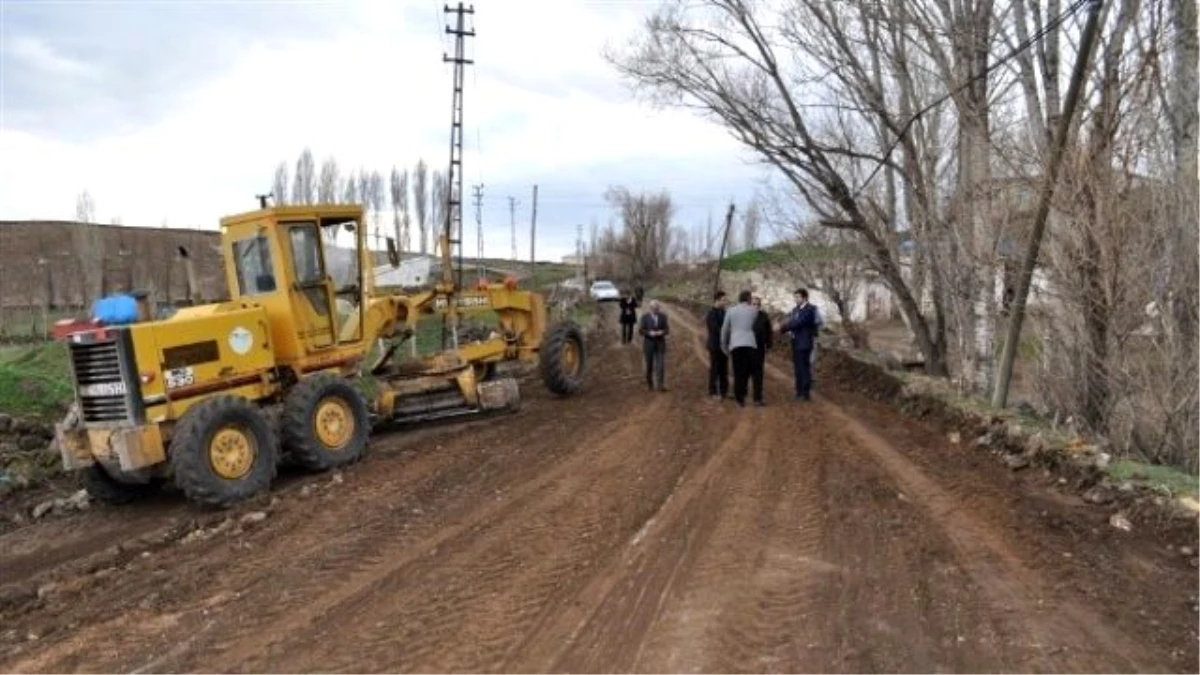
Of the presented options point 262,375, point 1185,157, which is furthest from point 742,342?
point 262,375

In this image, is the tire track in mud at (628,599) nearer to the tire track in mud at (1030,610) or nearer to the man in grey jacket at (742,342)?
the tire track in mud at (1030,610)

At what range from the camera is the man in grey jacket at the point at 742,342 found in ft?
48.3

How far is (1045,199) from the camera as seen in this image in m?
11.7

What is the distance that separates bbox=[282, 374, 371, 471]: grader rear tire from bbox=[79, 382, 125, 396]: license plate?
167cm

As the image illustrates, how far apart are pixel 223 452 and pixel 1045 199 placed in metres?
9.26

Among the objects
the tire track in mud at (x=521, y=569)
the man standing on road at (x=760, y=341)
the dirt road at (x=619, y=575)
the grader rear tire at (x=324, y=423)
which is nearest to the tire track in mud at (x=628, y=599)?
the dirt road at (x=619, y=575)

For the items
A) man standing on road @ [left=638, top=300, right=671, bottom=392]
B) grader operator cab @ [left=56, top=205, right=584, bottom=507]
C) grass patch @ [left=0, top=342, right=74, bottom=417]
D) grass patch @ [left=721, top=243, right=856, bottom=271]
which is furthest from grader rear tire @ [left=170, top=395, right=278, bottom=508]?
grass patch @ [left=721, top=243, right=856, bottom=271]

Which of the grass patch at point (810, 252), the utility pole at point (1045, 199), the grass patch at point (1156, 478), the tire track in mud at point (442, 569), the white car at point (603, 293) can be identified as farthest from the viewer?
the white car at point (603, 293)

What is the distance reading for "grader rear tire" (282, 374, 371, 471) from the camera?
11055mm

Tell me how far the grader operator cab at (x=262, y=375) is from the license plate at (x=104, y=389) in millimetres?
18

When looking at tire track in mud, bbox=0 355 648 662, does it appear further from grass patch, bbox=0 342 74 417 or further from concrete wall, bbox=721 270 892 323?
concrete wall, bbox=721 270 892 323

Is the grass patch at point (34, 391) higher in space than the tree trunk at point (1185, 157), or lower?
lower

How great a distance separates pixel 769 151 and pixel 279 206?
30.7 ft

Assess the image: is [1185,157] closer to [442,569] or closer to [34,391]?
[442,569]
